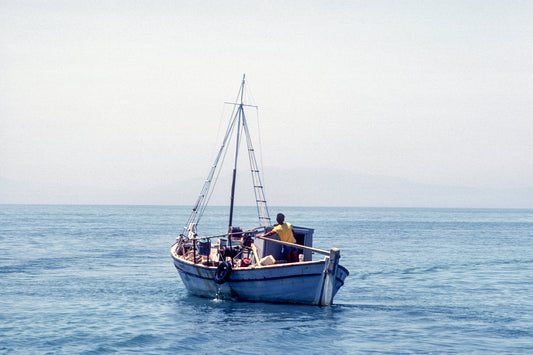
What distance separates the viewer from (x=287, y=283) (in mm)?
21953

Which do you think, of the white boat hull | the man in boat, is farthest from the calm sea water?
the man in boat

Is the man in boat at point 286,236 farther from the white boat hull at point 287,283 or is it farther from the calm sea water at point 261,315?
the calm sea water at point 261,315

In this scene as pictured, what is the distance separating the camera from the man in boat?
22875 mm

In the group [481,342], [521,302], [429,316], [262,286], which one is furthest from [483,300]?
[262,286]

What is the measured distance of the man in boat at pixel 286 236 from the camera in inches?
901

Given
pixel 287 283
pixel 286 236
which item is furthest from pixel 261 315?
pixel 286 236

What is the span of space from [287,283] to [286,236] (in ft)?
6.17

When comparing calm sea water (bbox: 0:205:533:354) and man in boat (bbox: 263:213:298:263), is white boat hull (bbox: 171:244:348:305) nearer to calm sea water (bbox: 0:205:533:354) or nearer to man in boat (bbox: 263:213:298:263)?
calm sea water (bbox: 0:205:533:354)

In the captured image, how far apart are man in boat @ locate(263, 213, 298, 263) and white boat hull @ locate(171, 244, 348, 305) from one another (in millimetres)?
1290

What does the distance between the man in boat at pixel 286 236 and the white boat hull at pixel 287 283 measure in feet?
4.23

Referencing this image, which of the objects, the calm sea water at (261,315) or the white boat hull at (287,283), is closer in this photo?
the calm sea water at (261,315)

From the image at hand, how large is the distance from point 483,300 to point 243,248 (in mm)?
10808

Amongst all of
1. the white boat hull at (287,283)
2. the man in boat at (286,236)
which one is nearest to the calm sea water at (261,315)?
the white boat hull at (287,283)

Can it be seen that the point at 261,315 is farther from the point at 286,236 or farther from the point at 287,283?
the point at 286,236
